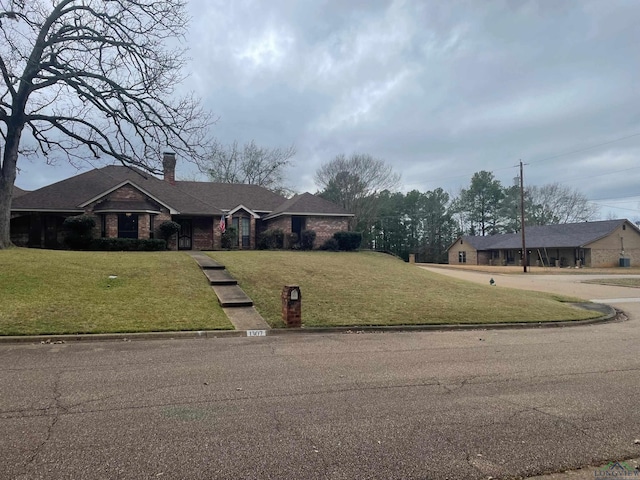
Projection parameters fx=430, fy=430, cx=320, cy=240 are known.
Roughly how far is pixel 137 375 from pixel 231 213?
26410mm

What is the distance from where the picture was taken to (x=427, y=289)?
694 inches

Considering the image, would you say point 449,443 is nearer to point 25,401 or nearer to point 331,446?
point 331,446

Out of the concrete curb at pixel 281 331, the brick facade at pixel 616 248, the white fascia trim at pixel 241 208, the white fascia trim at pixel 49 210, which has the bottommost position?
the concrete curb at pixel 281 331

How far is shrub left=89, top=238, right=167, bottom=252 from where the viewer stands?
80.2 feet

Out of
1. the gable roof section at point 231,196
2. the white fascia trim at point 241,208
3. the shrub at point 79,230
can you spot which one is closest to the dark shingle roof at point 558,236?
the gable roof section at point 231,196

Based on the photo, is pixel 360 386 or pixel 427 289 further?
pixel 427 289

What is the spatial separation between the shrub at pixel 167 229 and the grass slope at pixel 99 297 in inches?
356

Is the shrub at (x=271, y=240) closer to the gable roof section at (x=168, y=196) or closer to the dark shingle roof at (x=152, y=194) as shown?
the gable roof section at (x=168, y=196)

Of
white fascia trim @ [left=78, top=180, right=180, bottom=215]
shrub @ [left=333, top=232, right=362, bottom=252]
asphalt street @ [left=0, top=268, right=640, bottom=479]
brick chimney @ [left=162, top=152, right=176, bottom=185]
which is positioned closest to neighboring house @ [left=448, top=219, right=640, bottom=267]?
shrub @ [left=333, top=232, right=362, bottom=252]

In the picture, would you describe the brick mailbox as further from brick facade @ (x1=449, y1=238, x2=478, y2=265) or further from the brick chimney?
brick facade @ (x1=449, y1=238, x2=478, y2=265)

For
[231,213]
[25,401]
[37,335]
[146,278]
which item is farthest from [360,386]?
[231,213]

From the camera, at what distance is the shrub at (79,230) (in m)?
24.5

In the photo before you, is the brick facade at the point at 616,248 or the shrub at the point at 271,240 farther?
the brick facade at the point at 616,248

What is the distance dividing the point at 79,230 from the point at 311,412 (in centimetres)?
2465
